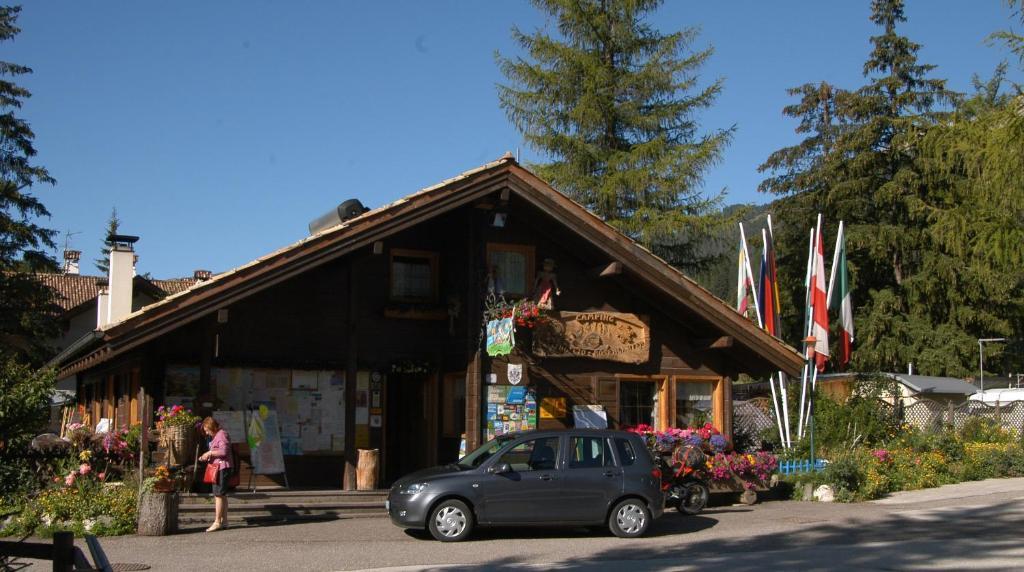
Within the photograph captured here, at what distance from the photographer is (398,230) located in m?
16.7

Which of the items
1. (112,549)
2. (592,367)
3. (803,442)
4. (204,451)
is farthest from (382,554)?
(803,442)

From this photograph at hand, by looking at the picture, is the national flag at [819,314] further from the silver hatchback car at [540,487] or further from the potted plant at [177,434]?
the potted plant at [177,434]

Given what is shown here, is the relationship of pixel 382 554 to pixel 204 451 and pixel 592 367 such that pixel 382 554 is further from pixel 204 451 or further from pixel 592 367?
pixel 592 367

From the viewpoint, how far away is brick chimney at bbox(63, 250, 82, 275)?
6016cm

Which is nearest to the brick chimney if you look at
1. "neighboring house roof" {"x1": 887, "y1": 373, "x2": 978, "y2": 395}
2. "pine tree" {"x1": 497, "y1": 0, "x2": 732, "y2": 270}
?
"pine tree" {"x1": 497, "y1": 0, "x2": 732, "y2": 270}

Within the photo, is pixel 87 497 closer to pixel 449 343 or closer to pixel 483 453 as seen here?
pixel 483 453

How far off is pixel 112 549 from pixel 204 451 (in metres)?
3.33

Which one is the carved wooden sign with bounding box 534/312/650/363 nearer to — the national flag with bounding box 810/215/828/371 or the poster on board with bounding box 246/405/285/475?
the national flag with bounding box 810/215/828/371

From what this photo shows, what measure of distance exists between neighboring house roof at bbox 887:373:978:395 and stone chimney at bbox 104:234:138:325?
20.8 meters

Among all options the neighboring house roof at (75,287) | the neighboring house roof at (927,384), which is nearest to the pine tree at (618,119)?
the neighboring house roof at (927,384)

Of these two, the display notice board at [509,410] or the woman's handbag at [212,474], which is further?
the display notice board at [509,410]

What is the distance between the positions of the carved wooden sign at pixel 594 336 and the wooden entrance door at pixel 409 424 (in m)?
2.38

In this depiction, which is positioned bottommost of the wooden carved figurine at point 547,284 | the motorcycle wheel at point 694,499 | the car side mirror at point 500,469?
the motorcycle wheel at point 694,499

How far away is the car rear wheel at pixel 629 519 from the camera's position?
14.3 metres
